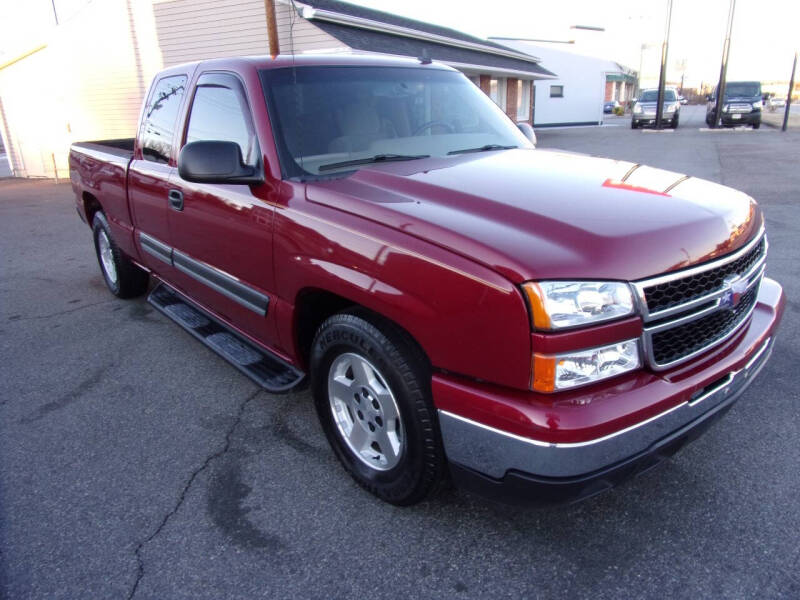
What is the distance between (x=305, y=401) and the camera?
3.55 m

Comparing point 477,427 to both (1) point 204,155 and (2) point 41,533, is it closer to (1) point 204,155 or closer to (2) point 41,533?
(1) point 204,155

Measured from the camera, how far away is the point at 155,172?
154 inches

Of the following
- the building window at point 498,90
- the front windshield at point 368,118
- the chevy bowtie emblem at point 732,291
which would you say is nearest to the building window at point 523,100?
the building window at point 498,90

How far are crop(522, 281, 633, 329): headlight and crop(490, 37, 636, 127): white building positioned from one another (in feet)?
125

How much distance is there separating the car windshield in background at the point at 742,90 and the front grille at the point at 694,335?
101ft

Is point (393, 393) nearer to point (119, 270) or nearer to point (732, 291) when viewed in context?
point (732, 291)

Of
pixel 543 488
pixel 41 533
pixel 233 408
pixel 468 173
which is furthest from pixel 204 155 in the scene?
pixel 543 488

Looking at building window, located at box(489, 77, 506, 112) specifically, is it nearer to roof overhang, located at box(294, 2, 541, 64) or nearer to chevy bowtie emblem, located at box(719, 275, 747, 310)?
roof overhang, located at box(294, 2, 541, 64)

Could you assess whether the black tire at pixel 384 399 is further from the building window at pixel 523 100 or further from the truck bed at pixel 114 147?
the building window at pixel 523 100

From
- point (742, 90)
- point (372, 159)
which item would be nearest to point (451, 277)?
point (372, 159)

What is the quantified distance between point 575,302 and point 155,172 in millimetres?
3135

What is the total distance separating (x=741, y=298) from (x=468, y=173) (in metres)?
1.25

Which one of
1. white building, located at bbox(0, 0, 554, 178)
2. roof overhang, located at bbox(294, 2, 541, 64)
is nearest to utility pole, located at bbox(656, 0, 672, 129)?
white building, located at bbox(0, 0, 554, 178)

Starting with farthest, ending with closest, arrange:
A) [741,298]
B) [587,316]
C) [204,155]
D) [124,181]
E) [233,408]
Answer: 1. [124,181]
2. [233,408]
3. [204,155]
4. [741,298]
5. [587,316]
